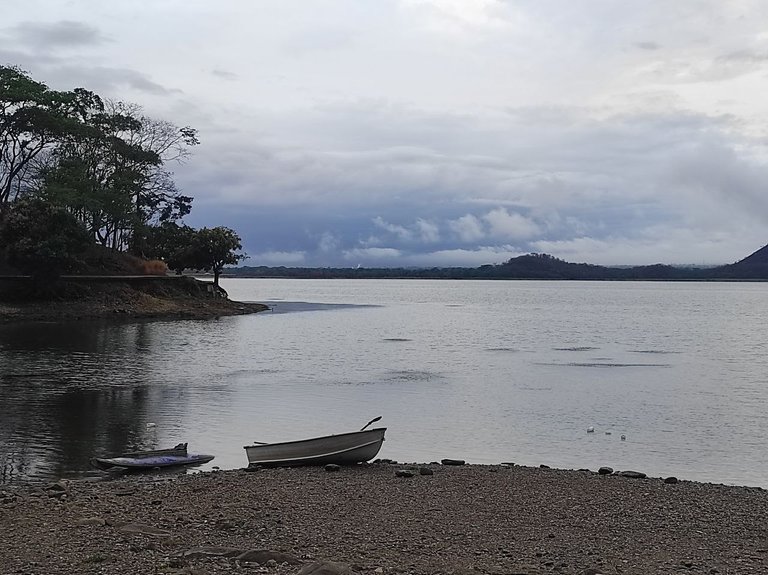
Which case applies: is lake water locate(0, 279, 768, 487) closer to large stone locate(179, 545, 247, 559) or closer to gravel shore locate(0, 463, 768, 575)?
gravel shore locate(0, 463, 768, 575)

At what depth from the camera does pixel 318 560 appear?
992cm

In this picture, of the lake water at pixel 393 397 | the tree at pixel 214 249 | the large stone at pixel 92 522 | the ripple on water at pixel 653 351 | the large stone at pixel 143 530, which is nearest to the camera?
the large stone at pixel 143 530

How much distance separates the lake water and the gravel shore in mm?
2875

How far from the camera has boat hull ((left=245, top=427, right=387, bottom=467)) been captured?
16.9 meters

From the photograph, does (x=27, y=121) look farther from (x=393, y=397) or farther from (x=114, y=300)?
(x=393, y=397)

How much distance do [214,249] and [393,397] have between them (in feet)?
183

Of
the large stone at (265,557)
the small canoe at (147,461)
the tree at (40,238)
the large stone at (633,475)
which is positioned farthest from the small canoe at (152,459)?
the tree at (40,238)

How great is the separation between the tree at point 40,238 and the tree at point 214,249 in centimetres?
2222

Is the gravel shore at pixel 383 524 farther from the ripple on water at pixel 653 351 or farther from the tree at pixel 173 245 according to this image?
the tree at pixel 173 245

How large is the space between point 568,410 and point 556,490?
1188 cm

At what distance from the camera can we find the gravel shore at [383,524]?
32.4 ft

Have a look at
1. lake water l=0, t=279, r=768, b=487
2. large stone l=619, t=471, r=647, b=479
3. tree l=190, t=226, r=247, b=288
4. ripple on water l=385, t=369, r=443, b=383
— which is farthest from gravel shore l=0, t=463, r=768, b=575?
tree l=190, t=226, r=247, b=288

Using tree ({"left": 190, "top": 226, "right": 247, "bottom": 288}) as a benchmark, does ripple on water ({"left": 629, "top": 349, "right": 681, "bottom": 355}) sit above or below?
below

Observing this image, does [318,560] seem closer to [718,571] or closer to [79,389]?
[718,571]
